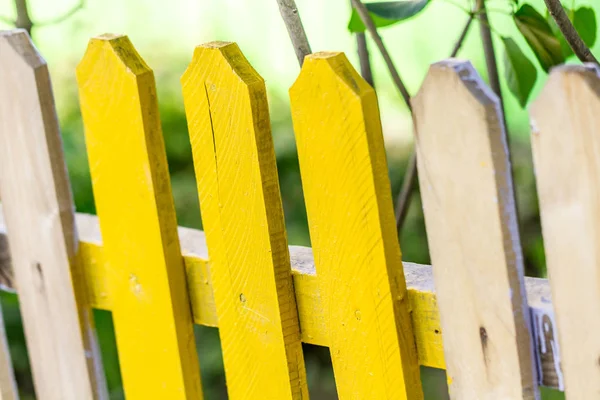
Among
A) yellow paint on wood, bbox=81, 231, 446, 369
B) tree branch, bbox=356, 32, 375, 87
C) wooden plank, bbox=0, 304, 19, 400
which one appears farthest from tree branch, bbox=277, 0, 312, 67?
wooden plank, bbox=0, 304, 19, 400

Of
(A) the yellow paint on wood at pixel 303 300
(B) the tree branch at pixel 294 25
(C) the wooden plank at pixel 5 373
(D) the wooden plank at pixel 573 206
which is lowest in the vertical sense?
(C) the wooden plank at pixel 5 373

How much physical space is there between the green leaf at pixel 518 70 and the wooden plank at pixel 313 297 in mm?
466

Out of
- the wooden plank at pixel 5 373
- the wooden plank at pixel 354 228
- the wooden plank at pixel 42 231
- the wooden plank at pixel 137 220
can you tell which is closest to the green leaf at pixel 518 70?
the wooden plank at pixel 354 228

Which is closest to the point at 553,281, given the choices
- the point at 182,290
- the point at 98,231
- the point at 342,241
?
the point at 342,241

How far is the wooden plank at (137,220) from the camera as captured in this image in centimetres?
148

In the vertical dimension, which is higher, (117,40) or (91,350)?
(117,40)

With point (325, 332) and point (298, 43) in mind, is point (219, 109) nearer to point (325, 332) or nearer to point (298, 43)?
point (298, 43)

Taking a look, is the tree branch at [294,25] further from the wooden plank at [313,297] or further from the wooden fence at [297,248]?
the wooden plank at [313,297]

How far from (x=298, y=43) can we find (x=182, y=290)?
1.68ft

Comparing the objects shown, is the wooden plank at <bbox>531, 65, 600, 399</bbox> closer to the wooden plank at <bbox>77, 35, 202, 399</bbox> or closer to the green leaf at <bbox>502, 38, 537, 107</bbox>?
the green leaf at <bbox>502, 38, 537, 107</bbox>

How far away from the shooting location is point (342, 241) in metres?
1.28

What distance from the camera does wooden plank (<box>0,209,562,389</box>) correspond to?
1146 mm

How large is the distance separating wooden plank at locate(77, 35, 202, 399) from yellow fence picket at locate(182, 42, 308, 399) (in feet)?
0.31

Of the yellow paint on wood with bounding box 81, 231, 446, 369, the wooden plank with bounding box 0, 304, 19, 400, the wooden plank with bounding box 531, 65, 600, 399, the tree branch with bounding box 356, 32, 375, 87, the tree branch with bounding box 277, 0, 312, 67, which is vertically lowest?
the wooden plank with bounding box 0, 304, 19, 400
